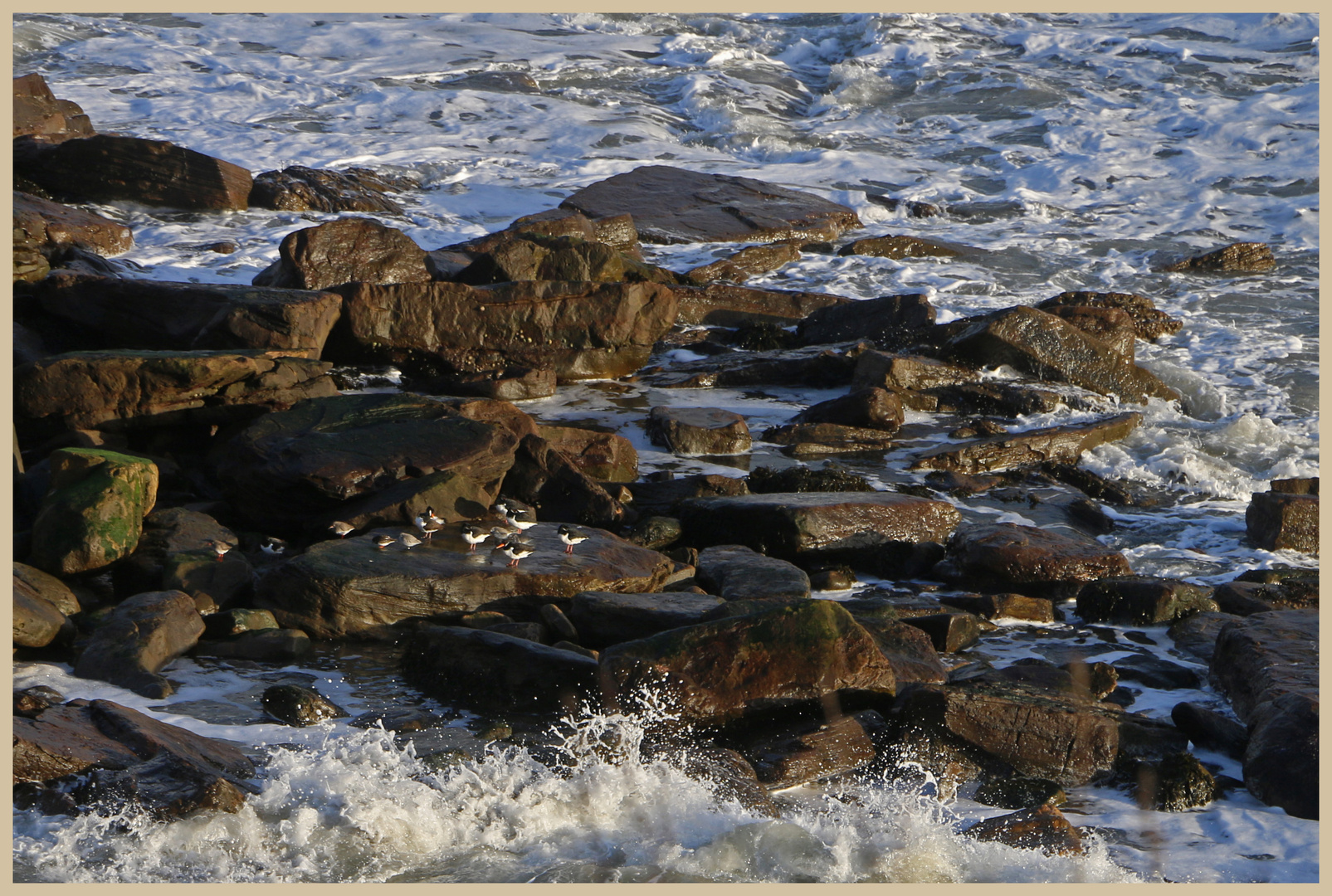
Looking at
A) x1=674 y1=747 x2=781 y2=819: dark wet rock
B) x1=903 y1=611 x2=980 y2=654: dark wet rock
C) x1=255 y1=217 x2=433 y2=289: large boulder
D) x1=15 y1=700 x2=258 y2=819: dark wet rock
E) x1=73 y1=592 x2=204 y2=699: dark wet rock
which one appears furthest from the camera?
x1=255 y1=217 x2=433 y2=289: large boulder

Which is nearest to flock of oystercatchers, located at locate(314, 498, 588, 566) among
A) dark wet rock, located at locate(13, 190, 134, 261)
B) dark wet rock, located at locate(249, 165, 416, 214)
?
dark wet rock, located at locate(13, 190, 134, 261)

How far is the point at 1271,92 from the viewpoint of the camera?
75.2 ft

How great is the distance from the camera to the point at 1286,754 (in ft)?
16.8

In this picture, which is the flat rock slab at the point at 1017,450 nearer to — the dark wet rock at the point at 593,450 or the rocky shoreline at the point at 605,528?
the rocky shoreline at the point at 605,528

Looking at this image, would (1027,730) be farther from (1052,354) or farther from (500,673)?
(1052,354)

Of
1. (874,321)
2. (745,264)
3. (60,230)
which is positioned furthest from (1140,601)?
(60,230)

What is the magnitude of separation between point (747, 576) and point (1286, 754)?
3102mm

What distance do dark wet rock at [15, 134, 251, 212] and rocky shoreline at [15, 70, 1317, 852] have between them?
46cm

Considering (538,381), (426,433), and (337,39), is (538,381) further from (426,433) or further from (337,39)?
(337,39)

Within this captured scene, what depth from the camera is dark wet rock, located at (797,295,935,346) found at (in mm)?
12500

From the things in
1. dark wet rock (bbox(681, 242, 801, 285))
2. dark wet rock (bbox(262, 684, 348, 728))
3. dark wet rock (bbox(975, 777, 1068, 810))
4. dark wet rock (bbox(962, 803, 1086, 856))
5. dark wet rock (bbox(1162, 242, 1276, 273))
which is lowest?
dark wet rock (bbox(262, 684, 348, 728))

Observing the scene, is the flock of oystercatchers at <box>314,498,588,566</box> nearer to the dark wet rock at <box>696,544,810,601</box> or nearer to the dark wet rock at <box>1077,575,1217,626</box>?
the dark wet rock at <box>696,544,810,601</box>

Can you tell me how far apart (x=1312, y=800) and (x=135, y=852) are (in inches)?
187

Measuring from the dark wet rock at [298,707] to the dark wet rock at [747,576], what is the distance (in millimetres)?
2366
